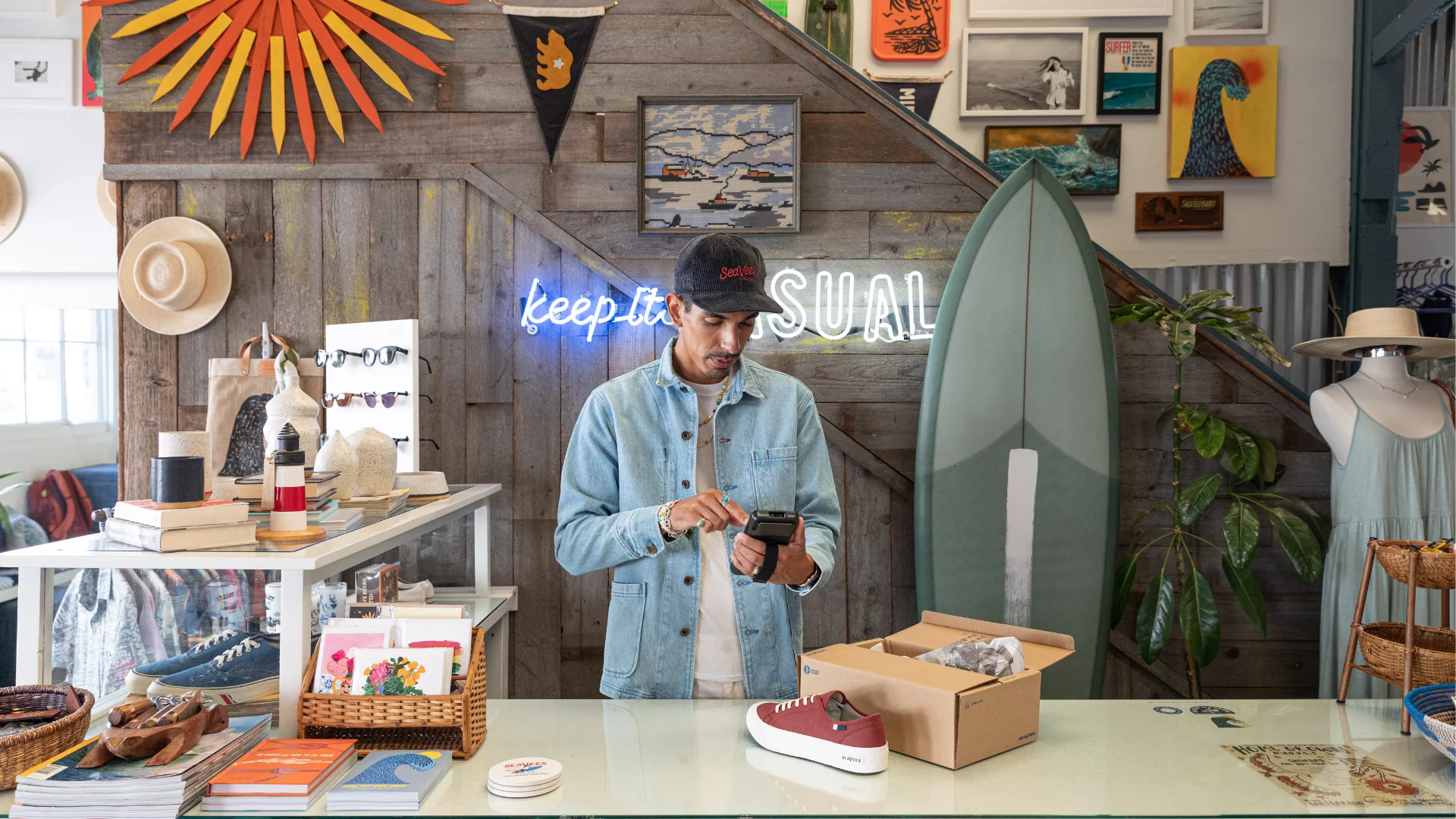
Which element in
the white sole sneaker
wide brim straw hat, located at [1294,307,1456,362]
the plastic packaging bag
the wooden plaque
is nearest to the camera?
the white sole sneaker

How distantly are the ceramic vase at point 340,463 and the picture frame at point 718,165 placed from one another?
1.20 m

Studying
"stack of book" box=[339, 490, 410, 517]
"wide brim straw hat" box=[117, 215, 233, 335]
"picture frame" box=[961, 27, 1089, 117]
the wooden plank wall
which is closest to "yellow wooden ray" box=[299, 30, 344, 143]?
the wooden plank wall

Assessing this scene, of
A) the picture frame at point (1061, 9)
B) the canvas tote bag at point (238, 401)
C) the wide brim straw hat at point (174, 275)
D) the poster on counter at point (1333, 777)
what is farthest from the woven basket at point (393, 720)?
the picture frame at point (1061, 9)

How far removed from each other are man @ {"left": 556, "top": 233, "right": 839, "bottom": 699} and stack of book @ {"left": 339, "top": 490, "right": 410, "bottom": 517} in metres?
0.48

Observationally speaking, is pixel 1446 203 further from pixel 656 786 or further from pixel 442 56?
pixel 656 786

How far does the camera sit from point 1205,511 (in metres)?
2.76

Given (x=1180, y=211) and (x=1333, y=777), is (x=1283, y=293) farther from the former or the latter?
Result: (x=1333, y=777)

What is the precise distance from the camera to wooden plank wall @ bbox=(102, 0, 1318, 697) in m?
2.77

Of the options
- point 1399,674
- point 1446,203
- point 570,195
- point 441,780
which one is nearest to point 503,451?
point 570,195

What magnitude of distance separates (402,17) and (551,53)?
47cm

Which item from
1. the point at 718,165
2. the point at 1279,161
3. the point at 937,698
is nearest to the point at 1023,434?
the point at 718,165

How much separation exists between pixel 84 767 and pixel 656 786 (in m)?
0.72

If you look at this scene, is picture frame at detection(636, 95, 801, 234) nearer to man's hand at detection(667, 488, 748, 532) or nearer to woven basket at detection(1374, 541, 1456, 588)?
man's hand at detection(667, 488, 748, 532)

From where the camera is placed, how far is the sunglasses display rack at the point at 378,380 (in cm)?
249
